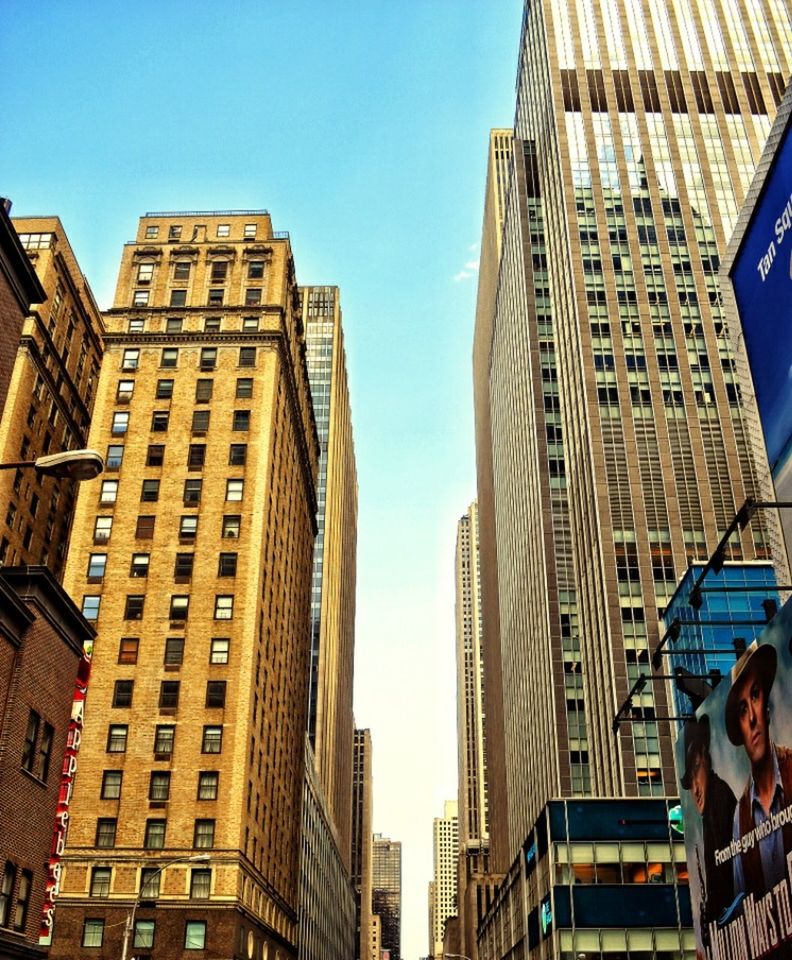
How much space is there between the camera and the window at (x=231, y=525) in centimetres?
7250

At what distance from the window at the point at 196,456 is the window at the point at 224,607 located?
10718mm

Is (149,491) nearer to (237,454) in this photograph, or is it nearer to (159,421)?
(159,421)

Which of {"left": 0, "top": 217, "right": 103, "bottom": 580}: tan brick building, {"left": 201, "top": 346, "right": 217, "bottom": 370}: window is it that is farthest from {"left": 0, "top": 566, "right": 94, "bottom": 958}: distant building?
{"left": 201, "top": 346, "right": 217, "bottom": 370}: window

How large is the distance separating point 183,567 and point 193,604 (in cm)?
300

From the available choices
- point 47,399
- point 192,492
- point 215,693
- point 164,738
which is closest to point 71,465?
point 164,738

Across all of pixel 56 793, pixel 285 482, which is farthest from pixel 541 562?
pixel 56 793

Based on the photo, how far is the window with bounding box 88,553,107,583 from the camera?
231 feet

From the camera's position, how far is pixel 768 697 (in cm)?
2366

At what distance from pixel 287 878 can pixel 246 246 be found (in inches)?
2160

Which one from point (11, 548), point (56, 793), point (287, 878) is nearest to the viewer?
point (56, 793)

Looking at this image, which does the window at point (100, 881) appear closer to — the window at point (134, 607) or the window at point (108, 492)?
the window at point (134, 607)

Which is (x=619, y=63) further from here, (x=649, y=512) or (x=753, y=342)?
(x=753, y=342)

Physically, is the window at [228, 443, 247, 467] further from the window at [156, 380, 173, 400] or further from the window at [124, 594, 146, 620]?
the window at [124, 594, 146, 620]

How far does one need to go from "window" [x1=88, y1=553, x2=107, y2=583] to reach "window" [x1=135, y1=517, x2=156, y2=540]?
2830mm
